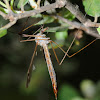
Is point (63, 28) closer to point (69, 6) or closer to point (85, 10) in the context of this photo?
point (85, 10)

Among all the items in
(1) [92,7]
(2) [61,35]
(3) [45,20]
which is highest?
(1) [92,7]

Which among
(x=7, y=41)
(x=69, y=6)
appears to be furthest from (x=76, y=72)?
(x=69, y=6)

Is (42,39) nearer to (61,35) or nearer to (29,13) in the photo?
(61,35)

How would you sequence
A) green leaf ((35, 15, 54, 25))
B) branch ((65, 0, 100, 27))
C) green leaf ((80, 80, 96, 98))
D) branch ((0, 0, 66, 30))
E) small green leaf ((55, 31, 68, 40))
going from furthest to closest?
green leaf ((80, 80, 96, 98)), small green leaf ((55, 31, 68, 40)), green leaf ((35, 15, 54, 25)), branch ((65, 0, 100, 27)), branch ((0, 0, 66, 30))

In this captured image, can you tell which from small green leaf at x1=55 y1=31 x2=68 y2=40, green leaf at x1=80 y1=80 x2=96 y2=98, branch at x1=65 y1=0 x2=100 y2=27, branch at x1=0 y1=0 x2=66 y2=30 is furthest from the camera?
green leaf at x1=80 y1=80 x2=96 y2=98

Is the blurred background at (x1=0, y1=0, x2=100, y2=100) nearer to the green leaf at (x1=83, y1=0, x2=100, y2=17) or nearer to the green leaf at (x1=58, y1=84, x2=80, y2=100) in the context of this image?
the green leaf at (x1=58, y1=84, x2=80, y2=100)

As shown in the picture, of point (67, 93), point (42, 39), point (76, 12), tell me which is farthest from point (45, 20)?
point (67, 93)

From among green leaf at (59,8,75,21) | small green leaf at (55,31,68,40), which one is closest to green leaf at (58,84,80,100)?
small green leaf at (55,31,68,40)
